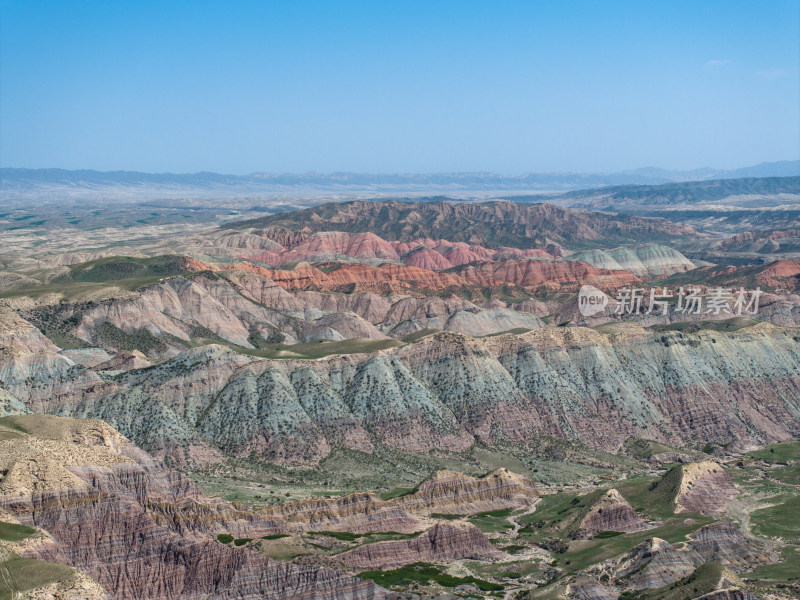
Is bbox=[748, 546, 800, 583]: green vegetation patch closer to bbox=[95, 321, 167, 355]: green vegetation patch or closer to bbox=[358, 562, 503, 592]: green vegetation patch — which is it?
bbox=[358, 562, 503, 592]: green vegetation patch

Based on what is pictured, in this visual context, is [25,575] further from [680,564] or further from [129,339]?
[129,339]

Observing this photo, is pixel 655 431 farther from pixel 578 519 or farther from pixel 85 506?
pixel 85 506

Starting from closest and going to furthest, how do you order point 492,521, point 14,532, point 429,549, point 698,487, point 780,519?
point 14,532
point 429,549
point 780,519
point 492,521
point 698,487

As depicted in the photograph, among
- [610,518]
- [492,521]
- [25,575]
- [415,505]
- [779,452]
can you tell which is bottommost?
[779,452]

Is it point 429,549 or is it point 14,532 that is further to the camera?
point 429,549

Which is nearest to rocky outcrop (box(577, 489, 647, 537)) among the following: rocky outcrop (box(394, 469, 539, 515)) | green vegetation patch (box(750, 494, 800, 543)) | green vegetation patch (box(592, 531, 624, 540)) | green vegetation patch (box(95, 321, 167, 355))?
green vegetation patch (box(592, 531, 624, 540))

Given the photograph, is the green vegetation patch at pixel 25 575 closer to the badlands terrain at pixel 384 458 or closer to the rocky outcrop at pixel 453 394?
the badlands terrain at pixel 384 458

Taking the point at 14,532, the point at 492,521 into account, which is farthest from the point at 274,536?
the point at 492,521
